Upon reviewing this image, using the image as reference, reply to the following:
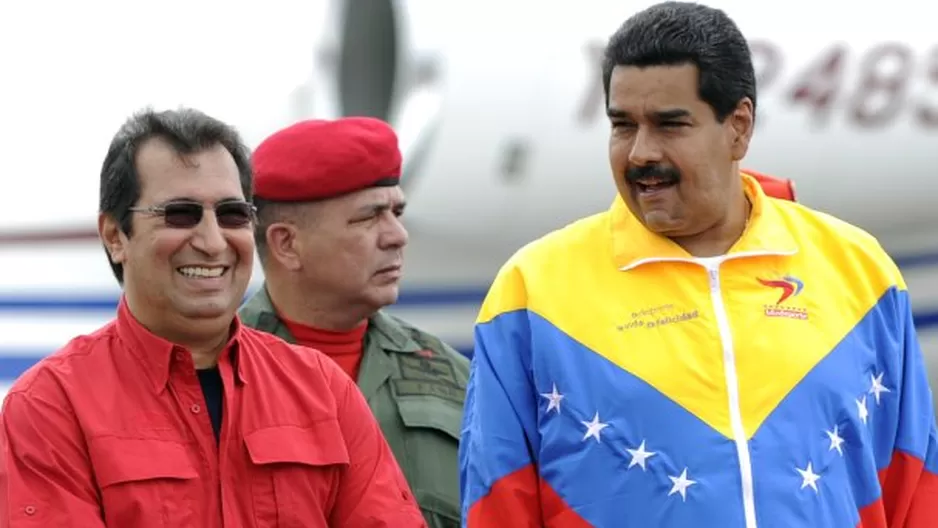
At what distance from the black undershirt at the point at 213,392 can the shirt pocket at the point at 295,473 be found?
7 cm

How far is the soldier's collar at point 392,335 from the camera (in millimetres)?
4078

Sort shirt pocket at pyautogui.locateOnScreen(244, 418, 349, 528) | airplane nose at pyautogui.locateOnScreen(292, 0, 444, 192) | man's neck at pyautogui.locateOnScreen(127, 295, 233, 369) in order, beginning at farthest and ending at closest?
airplane nose at pyautogui.locateOnScreen(292, 0, 444, 192)
man's neck at pyautogui.locateOnScreen(127, 295, 233, 369)
shirt pocket at pyautogui.locateOnScreen(244, 418, 349, 528)

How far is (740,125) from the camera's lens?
317 cm

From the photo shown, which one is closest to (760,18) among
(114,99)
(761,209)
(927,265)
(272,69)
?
(927,265)

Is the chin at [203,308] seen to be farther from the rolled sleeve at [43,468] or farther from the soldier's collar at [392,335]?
the soldier's collar at [392,335]

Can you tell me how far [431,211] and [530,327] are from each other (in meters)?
3.78

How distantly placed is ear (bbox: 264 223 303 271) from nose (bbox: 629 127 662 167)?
127 cm

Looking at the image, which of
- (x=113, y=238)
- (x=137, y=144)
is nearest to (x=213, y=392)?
(x=113, y=238)

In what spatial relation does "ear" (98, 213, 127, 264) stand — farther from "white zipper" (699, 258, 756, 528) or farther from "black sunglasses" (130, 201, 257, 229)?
"white zipper" (699, 258, 756, 528)

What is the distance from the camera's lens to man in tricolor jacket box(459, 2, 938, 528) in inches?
118

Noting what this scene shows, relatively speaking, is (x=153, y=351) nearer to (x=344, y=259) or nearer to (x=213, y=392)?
(x=213, y=392)

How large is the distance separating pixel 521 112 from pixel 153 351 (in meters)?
3.91

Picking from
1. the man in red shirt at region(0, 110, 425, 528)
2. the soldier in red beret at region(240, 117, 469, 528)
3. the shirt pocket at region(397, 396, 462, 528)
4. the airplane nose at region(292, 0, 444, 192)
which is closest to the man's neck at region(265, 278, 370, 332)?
the soldier in red beret at region(240, 117, 469, 528)

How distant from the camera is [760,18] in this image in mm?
6809
